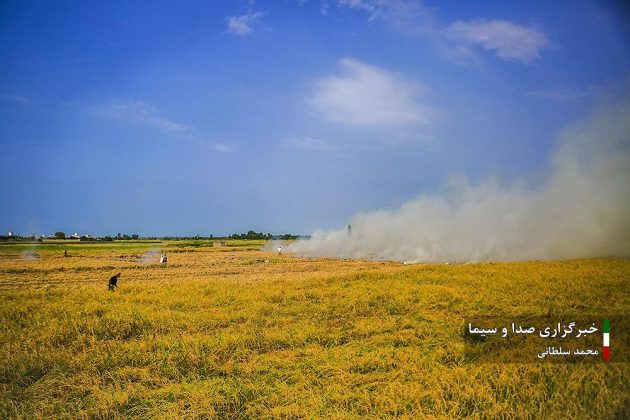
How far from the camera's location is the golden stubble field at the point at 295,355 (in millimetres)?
7821

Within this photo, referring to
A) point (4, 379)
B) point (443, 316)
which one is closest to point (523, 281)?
point (443, 316)

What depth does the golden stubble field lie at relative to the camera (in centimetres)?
782

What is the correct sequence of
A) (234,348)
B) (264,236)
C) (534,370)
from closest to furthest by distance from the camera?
(534,370) → (234,348) → (264,236)

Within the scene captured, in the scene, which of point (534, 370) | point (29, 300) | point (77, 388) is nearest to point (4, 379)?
point (77, 388)

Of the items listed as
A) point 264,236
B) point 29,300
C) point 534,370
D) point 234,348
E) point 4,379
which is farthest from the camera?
point 264,236

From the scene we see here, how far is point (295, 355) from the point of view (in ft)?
34.4

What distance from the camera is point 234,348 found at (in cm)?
1103

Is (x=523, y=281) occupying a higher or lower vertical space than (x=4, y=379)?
higher

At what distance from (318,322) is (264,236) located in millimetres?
158626

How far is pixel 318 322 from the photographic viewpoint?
13.3 metres

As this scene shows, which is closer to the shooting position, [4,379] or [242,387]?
[242,387]

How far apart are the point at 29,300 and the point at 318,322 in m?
11.9

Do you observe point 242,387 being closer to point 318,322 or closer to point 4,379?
point 318,322

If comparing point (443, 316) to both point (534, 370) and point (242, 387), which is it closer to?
point (534, 370)
